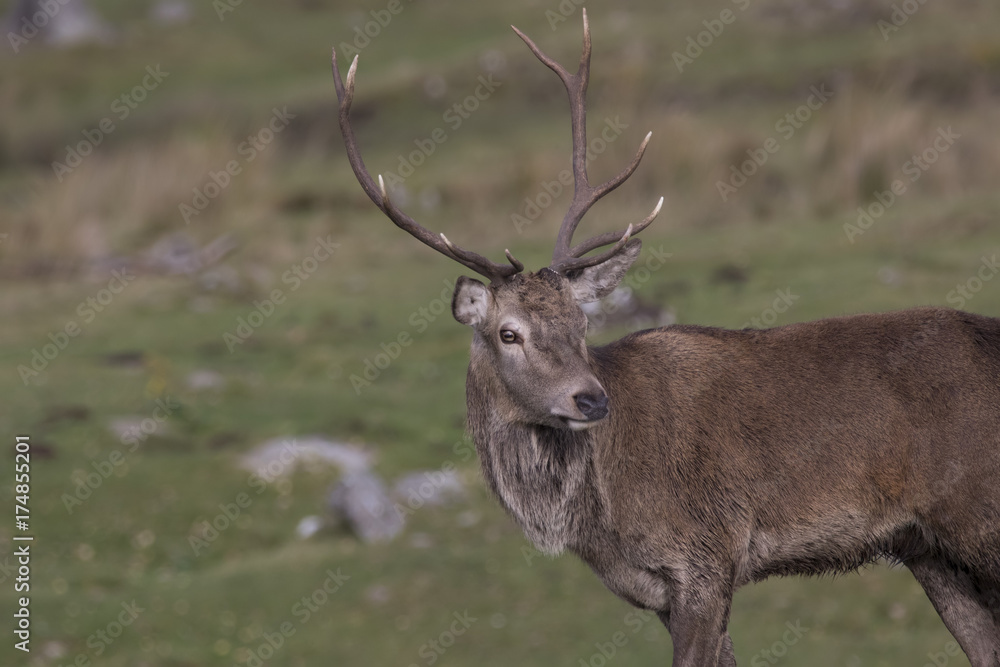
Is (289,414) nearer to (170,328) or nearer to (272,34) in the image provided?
Result: (170,328)

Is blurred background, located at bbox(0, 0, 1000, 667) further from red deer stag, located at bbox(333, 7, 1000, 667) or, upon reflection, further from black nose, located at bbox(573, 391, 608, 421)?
black nose, located at bbox(573, 391, 608, 421)

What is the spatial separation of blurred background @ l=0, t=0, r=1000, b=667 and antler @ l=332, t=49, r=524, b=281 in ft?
12.5

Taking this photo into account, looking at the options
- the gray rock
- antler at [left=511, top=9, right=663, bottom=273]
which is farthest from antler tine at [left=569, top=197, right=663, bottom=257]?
the gray rock

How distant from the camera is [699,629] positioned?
20.8ft

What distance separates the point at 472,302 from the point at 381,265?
39.4 feet

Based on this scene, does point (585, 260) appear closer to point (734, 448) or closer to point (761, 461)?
point (734, 448)

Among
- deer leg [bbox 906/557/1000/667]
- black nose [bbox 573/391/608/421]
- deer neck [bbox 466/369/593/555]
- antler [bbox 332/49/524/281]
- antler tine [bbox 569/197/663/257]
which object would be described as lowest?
deer leg [bbox 906/557/1000/667]

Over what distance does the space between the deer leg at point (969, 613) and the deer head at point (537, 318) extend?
5.73 ft

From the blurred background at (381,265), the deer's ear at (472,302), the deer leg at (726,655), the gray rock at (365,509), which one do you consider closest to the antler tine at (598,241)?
the deer's ear at (472,302)

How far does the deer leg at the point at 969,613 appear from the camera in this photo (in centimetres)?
657

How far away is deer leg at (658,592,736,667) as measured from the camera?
20.7ft

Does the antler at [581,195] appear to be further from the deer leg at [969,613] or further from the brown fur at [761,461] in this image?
the deer leg at [969,613]

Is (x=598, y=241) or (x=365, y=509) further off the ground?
(x=598, y=241)

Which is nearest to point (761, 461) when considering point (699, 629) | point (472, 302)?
point (699, 629)
